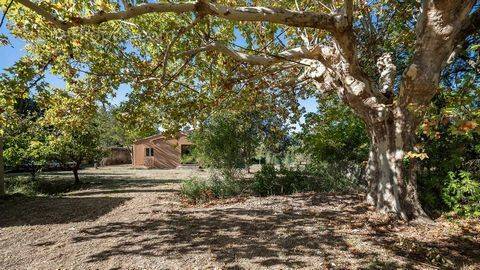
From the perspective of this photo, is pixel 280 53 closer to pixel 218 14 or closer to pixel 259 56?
pixel 259 56

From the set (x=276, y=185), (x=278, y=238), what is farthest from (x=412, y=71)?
(x=276, y=185)

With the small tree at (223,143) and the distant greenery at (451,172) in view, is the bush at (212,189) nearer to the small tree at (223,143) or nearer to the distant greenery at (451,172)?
the small tree at (223,143)

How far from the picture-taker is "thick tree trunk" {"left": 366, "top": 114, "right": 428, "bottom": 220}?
22.4ft

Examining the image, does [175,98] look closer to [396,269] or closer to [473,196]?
[396,269]

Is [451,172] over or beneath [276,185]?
Result: over

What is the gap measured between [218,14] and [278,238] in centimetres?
396

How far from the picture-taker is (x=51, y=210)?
949 centimetres

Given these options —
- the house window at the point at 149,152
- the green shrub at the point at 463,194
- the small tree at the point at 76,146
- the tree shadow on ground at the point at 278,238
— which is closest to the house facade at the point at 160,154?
the house window at the point at 149,152

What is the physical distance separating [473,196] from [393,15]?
598 cm

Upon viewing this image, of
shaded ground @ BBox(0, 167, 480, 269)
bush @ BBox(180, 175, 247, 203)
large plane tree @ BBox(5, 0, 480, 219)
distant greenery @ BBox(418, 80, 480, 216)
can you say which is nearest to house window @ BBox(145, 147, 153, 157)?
bush @ BBox(180, 175, 247, 203)

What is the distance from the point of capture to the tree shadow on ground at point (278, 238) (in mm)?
4820

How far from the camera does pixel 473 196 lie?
22.9 ft

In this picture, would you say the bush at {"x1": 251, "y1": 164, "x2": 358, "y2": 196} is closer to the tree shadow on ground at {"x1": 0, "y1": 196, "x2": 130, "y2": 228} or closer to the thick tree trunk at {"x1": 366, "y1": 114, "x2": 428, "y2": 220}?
the thick tree trunk at {"x1": 366, "y1": 114, "x2": 428, "y2": 220}

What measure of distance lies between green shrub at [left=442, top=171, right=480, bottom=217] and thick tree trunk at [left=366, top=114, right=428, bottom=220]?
969 mm
